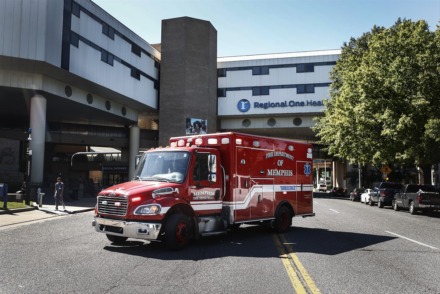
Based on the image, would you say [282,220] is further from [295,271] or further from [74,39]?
[74,39]

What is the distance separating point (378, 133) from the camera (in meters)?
26.7

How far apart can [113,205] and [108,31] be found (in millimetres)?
33478

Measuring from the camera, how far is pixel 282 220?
42.7 feet

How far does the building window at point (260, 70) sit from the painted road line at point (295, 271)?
44191mm

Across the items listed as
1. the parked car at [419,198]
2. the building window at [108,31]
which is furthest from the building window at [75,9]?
the parked car at [419,198]

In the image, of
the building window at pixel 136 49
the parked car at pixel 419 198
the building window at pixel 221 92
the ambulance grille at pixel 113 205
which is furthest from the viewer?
the building window at pixel 221 92

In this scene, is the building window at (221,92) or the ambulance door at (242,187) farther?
the building window at (221,92)

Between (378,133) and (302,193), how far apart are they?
15.0 m

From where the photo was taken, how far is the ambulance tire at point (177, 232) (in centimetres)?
930

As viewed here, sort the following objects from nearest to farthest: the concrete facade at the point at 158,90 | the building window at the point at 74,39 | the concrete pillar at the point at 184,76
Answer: the building window at the point at 74,39 < the concrete facade at the point at 158,90 < the concrete pillar at the point at 184,76

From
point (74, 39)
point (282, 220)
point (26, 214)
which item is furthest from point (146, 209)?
point (74, 39)

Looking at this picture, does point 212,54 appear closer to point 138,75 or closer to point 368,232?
point 138,75

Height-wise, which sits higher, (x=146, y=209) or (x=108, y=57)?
(x=108, y=57)

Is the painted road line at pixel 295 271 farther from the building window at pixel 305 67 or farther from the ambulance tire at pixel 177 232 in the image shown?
the building window at pixel 305 67
